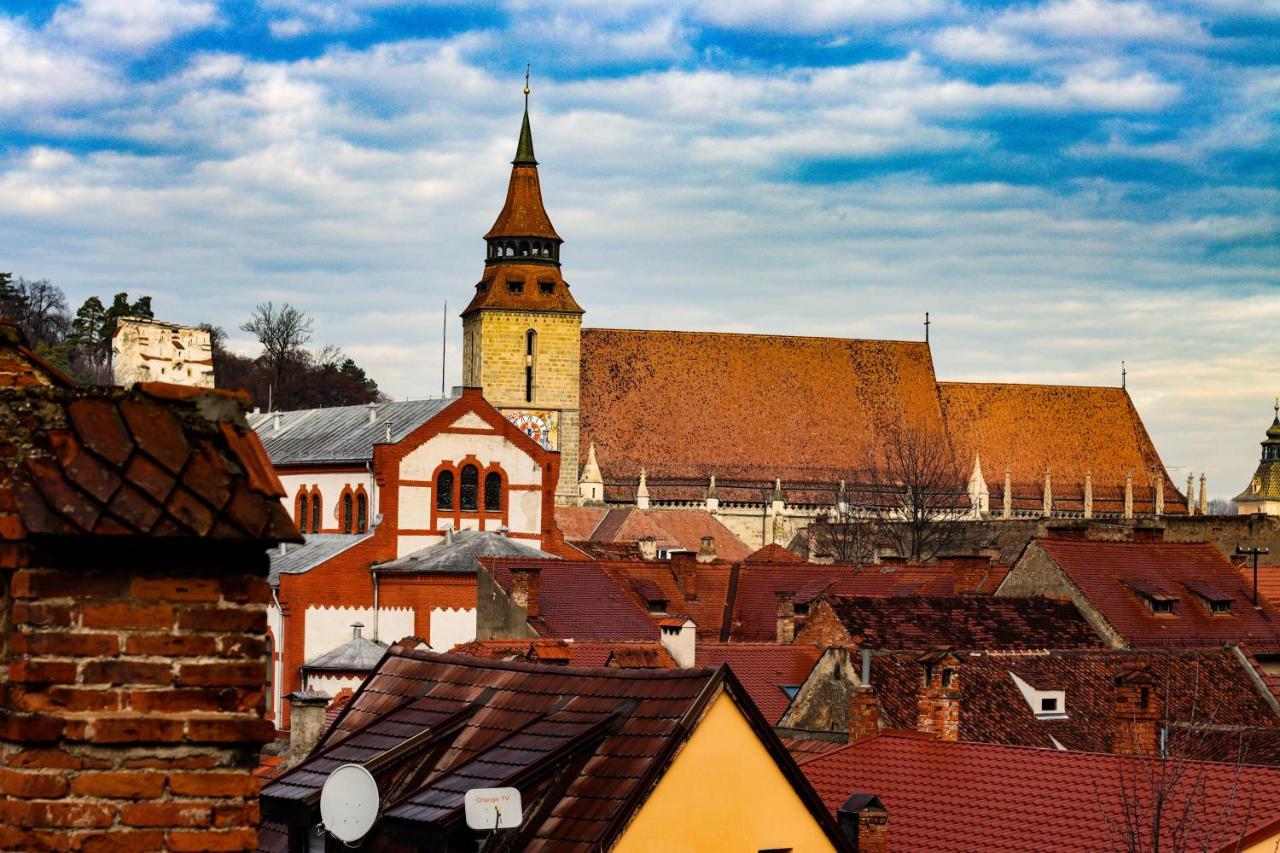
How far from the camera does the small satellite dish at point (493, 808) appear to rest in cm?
1072

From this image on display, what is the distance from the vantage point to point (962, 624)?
121 ft

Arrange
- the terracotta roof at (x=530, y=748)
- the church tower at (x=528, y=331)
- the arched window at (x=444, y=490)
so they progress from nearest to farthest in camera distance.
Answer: the terracotta roof at (x=530, y=748) → the arched window at (x=444, y=490) → the church tower at (x=528, y=331)

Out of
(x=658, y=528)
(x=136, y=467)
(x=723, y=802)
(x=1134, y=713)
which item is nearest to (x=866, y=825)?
(x=723, y=802)

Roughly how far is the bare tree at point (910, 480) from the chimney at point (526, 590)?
50.5m

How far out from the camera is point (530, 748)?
40.0 feet

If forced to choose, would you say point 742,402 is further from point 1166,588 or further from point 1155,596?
point 1155,596

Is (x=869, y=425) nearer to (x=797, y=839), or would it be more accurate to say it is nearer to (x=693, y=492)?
(x=693, y=492)

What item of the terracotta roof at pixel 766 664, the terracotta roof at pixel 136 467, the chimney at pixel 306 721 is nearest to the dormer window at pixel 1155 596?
the terracotta roof at pixel 766 664

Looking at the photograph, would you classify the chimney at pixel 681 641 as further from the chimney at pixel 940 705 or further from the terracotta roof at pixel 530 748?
the terracotta roof at pixel 530 748

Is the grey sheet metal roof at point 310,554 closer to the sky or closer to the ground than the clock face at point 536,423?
closer to the ground

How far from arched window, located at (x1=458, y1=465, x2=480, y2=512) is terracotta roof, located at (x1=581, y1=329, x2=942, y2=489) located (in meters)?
46.6

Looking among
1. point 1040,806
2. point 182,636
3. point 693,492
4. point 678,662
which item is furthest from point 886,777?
point 693,492

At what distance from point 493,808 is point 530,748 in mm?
1460

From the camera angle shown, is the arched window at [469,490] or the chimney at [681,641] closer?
the chimney at [681,641]
